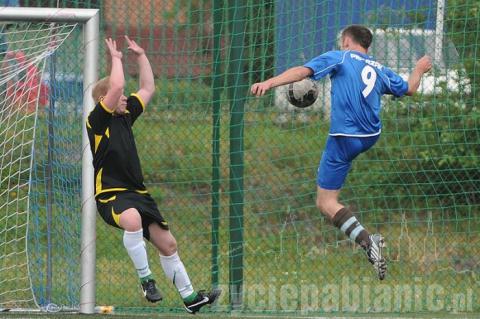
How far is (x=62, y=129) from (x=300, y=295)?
231cm

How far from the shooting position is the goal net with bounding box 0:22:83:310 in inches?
337

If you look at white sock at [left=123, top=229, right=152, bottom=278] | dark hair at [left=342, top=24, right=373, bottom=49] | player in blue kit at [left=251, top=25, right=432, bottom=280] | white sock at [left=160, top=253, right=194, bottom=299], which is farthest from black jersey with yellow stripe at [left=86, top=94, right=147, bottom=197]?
dark hair at [left=342, top=24, right=373, bottom=49]

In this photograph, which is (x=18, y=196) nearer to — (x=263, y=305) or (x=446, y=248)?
(x=263, y=305)

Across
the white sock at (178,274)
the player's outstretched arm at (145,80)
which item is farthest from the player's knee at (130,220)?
the player's outstretched arm at (145,80)

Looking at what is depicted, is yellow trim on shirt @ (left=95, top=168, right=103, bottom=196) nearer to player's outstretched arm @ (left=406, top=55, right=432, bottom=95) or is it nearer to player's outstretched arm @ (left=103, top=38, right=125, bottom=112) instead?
player's outstretched arm @ (left=103, top=38, right=125, bottom=112)

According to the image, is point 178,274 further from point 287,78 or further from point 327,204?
point 287,78

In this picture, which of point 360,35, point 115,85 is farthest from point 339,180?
point 115,85

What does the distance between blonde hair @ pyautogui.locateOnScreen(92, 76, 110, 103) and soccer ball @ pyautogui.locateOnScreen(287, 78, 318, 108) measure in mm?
1256

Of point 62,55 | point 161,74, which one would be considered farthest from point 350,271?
point 62,55

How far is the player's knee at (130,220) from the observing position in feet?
24.8

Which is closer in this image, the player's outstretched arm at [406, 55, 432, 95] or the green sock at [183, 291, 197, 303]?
the green sock at [183, 291, 197, 303]

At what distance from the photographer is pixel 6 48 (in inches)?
344

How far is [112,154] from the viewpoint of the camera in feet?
25.1

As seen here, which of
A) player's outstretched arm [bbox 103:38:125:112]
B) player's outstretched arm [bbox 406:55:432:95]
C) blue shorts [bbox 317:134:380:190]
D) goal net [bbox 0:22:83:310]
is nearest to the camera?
player's outstretched arm [bbox 103:38:125:112]
